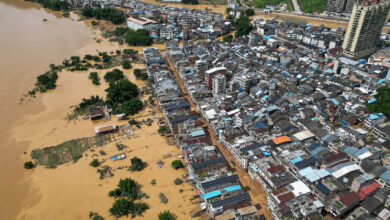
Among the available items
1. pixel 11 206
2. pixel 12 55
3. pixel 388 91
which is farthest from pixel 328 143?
pixel 12 55

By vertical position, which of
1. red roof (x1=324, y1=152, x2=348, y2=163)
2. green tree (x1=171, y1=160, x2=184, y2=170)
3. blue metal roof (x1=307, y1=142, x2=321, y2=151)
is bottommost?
green tree (x1=171, y1=160, x2=184, y2=170)

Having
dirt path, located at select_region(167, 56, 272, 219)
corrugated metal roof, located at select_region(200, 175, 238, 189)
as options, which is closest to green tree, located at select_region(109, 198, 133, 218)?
corrugated metal roof, located at select_region(200, 175, 238, 189)

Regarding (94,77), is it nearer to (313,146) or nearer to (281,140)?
(281,140)

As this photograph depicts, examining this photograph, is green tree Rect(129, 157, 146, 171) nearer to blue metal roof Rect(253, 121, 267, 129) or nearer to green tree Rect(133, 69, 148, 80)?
blue metal roof Rect(253, 121, 267, 129)

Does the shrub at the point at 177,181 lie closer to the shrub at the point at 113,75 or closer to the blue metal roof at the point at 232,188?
the blue metal roof at the point at 232,188

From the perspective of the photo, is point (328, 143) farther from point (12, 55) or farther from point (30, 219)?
point (12, 55)

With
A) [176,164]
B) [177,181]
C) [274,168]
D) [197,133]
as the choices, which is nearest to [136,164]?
[176,164]
